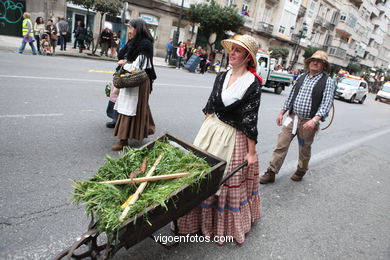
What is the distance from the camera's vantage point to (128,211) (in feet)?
5.57

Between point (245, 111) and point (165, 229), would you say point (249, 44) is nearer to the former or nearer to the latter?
point (245, 111)

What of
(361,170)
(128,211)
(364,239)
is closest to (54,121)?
(128,211)

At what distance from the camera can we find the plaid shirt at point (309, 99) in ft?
12.5

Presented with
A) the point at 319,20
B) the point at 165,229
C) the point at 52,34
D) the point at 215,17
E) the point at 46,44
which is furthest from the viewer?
the point at 319,20

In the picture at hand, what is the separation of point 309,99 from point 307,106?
0.33ft

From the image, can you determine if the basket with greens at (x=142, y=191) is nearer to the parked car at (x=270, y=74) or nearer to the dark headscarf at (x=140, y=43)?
the dark headscarf at (x=140, y=43)

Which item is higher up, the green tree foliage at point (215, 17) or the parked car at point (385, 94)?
the green tree foliage at point (215, 17)

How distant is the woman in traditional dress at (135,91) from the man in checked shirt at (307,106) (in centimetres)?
205

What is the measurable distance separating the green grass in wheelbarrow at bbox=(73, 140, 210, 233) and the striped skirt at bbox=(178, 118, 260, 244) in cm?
53

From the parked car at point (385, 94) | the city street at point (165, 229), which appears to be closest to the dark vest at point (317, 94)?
the city street at point (165, 229)

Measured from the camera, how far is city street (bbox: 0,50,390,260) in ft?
8.46

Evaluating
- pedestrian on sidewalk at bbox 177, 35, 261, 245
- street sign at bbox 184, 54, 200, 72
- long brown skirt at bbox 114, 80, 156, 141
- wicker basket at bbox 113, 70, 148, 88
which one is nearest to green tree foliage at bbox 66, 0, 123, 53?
street sign at bbox 184, 54, 200, 72

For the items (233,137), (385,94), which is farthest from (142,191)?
(385,94)

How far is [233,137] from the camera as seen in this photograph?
8.55ft
